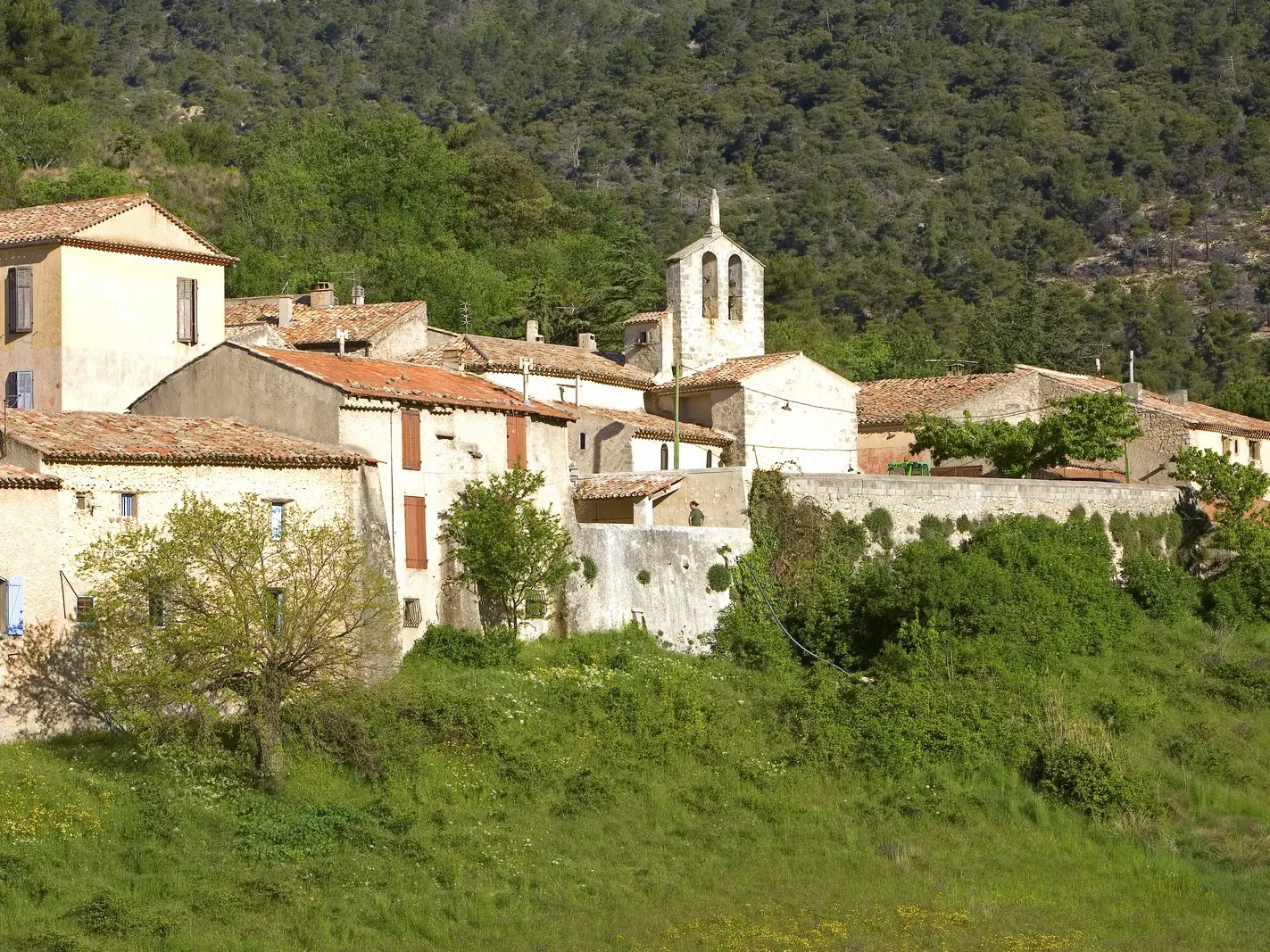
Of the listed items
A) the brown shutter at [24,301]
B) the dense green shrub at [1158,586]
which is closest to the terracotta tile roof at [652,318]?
the dense green shrub at [1158,586]

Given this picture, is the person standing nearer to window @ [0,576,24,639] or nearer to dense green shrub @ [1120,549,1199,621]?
dense green shrub @ [1120,549,1199,621]

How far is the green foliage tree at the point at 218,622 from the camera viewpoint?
27.8m

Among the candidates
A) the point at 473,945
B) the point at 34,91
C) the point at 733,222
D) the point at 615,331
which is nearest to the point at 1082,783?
the point at 473,945

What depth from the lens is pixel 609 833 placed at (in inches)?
1160

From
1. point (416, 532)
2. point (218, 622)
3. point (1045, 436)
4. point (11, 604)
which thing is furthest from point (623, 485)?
point (11, 604)

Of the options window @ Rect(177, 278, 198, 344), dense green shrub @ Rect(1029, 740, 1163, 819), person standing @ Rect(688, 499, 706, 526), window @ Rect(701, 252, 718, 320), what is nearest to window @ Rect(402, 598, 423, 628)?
person standing @ Rect(688, 499, 706, 526)

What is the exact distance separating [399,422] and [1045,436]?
61.8ft

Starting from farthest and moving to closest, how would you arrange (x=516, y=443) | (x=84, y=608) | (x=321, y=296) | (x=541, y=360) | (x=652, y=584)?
(x=321, y=296)
(x=541, y=360)
(x=652, y=584)
(x=516, y=443)
(x=84, y=608)

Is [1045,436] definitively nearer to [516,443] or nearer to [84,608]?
[516,443]

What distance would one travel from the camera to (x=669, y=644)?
123ft

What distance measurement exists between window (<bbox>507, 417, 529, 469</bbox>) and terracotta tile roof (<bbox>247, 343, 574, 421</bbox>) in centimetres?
27

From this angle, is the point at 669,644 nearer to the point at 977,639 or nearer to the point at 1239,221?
the point at 977,639

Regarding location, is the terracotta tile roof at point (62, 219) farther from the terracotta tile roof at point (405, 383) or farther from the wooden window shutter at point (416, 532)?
the wooden window shutter at point (416, 532)

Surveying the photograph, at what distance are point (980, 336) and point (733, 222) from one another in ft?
126
